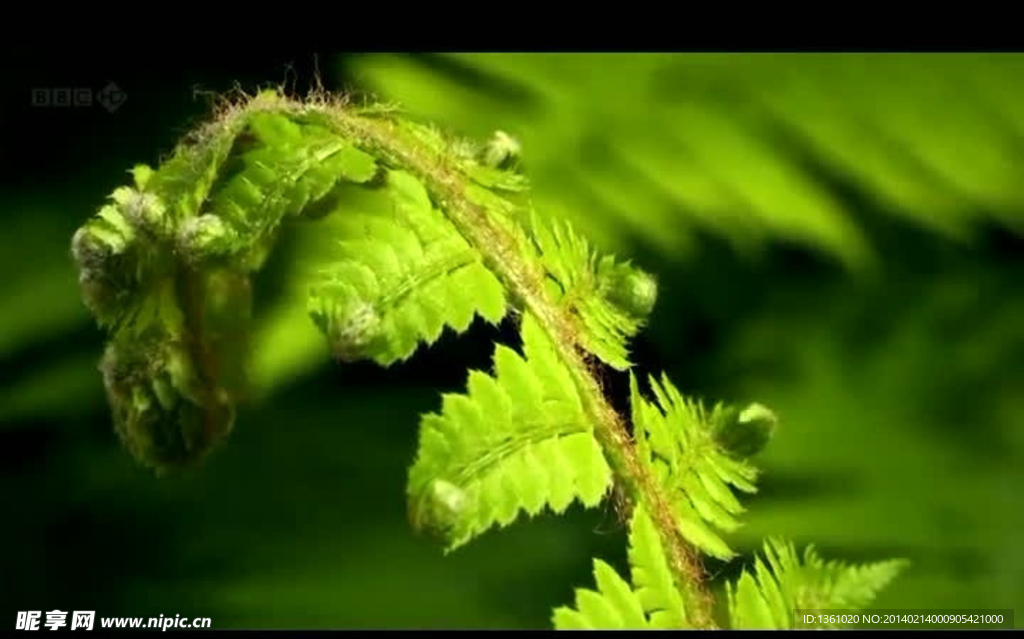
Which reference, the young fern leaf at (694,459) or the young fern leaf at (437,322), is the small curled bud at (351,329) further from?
the young fern leaf at (694,459)

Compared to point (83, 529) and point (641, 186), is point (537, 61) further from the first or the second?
point (83, 529)

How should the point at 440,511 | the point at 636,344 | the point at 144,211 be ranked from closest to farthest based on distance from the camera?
1. the point at 440,511
2. the point at 144,211
3. the point at 636,344

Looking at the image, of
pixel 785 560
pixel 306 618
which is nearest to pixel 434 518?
pixel 785 560

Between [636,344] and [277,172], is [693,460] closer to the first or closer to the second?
[277,172]

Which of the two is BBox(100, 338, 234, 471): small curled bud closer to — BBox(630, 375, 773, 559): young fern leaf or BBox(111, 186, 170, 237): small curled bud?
BBox(111, 186, 170, 237): small curled bud

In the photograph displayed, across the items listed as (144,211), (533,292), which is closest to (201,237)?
(144,211)
